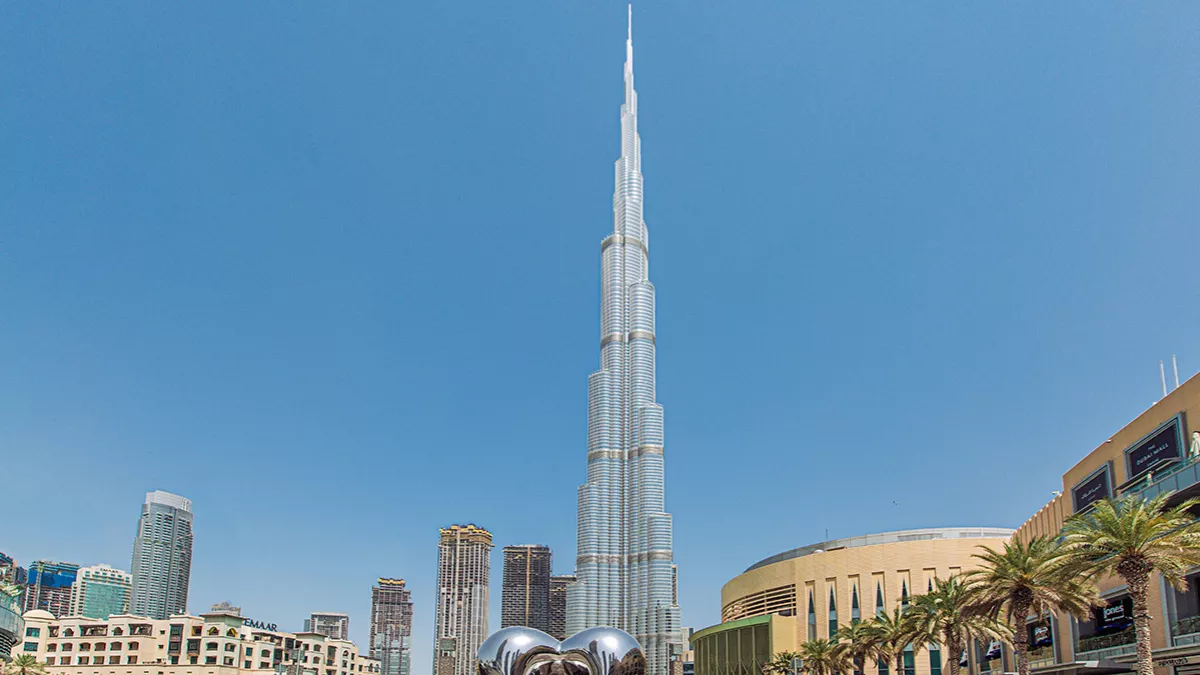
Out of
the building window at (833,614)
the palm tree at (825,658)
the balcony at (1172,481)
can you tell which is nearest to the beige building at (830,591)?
the building window at (833,614)

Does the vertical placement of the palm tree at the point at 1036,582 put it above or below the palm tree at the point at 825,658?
above

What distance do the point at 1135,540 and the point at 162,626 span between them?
12702 centimetres

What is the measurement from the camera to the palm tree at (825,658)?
84931 mm

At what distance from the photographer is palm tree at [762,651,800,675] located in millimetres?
104562

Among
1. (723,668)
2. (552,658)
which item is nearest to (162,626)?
(723,668)

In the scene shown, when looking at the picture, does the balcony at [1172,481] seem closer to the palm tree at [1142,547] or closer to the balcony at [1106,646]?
the palm tree at [1142,547]

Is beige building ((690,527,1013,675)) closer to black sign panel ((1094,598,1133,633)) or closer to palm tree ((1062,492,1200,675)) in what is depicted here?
black sign panel ((1094,598,1133,633))

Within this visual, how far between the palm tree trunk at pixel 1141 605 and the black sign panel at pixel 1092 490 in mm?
15717

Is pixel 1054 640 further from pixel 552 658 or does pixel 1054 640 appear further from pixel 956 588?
pixel 552 658

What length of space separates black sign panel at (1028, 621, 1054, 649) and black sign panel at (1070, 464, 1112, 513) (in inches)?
297

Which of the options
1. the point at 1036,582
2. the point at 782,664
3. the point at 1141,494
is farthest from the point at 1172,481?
the point at 782,664

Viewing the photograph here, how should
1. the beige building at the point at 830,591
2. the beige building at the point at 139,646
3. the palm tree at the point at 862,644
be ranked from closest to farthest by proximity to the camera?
the palm tree at the point at 862,644 → the beige building at the point at 830,591 → the beige building at the point at 139,646

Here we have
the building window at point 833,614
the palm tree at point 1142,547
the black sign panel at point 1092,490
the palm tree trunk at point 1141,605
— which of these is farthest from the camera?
the building window at point 833,614

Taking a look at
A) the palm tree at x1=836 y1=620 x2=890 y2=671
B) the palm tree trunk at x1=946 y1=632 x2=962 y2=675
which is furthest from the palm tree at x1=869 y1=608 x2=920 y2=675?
the palm tree trunk at x1=946 y1=632 x2=962 y2=675
